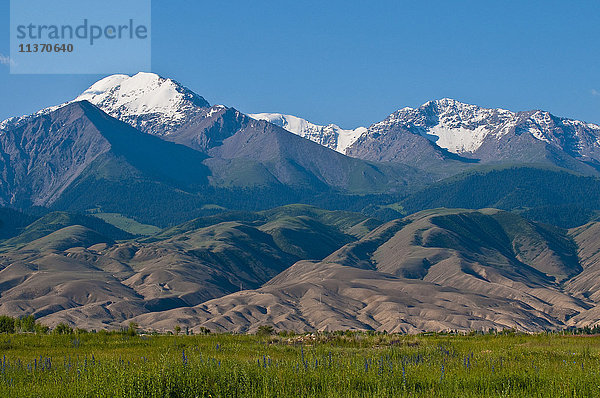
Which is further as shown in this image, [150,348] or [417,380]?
[150,348]

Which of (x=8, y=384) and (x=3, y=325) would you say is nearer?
(x=8, y=384)

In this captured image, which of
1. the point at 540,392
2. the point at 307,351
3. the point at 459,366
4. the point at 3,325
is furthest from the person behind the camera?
the point at 3,325

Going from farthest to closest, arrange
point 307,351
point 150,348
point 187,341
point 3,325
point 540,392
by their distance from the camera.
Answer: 1. point 3,325
2. point 187,341
3. point 150,348
4. point 307,351
5. point 540,392

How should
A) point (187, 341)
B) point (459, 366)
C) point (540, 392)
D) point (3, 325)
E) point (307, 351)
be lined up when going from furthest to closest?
point (3, 325)
point (187, 341)
point (307, 351)
point (459, 366)
point (540, 392)

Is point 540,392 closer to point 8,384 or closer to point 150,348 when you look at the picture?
point 8,384

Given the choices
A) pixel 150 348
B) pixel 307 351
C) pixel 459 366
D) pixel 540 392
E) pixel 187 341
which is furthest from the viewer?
pixel 187 341

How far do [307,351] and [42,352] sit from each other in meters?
11.7

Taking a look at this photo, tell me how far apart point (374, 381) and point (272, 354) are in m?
10.4

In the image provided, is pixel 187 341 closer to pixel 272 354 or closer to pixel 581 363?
pixel 272 354

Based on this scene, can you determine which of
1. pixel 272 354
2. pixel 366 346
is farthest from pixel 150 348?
pixel 366 346

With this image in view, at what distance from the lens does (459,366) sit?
27.0m

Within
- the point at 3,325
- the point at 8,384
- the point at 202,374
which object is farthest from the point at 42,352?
the point at 3,325

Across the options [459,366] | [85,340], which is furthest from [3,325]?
[459,366]

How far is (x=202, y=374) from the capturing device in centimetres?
2353
